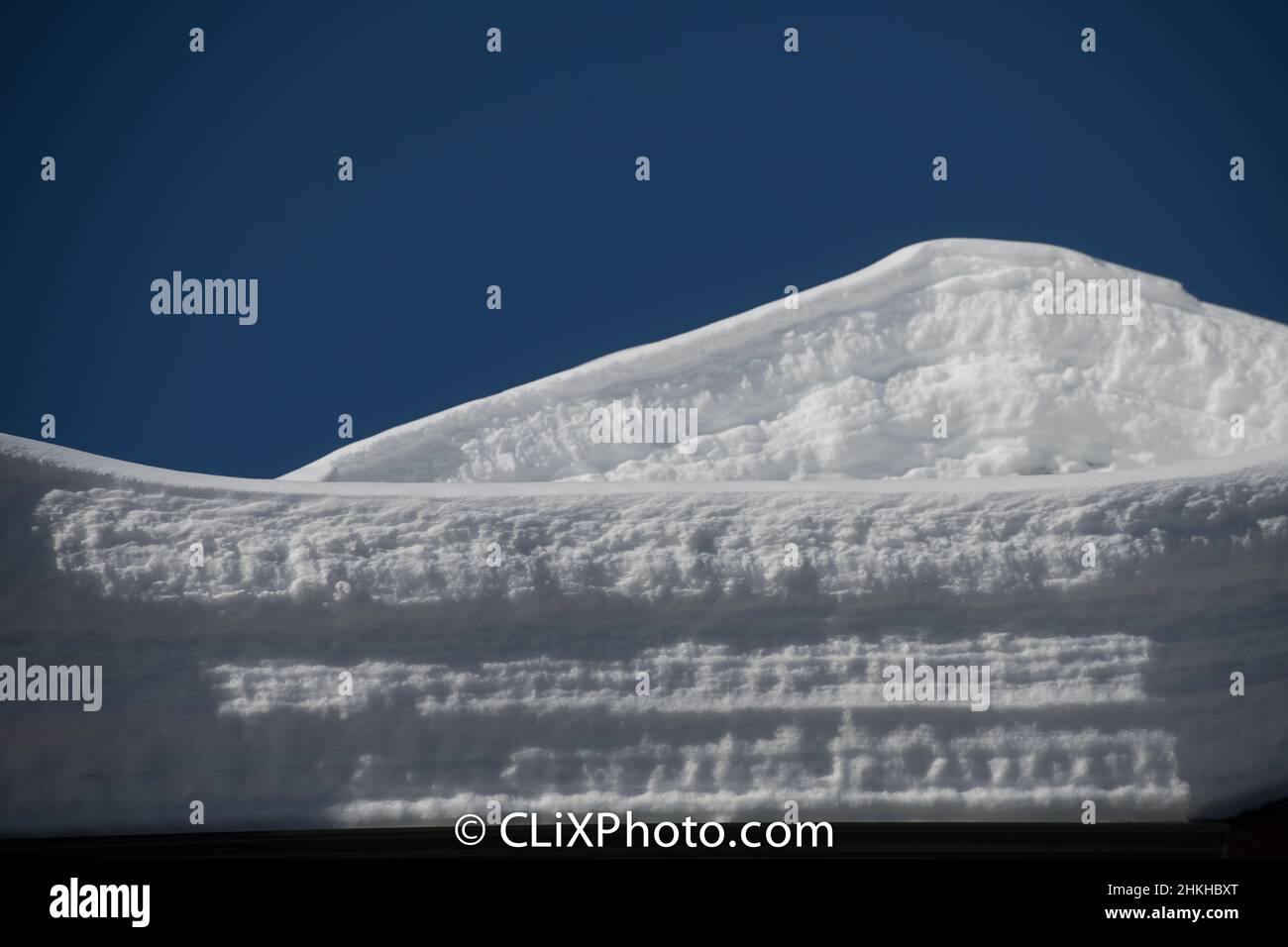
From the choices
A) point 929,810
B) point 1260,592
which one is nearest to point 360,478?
point 929,810

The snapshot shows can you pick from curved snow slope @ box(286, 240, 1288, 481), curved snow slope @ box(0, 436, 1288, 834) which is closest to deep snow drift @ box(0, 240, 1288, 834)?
curved snow slope @ box(0, 436, 1288, 834)

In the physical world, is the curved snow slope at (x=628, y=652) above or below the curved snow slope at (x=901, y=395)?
below

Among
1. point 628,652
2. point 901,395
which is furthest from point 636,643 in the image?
point 901,395

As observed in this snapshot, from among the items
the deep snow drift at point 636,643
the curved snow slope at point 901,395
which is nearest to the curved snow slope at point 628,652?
the deep snow drift at point 636,643

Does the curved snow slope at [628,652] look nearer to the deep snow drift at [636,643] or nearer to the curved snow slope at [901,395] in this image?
the deep snow drift at [636,643]
